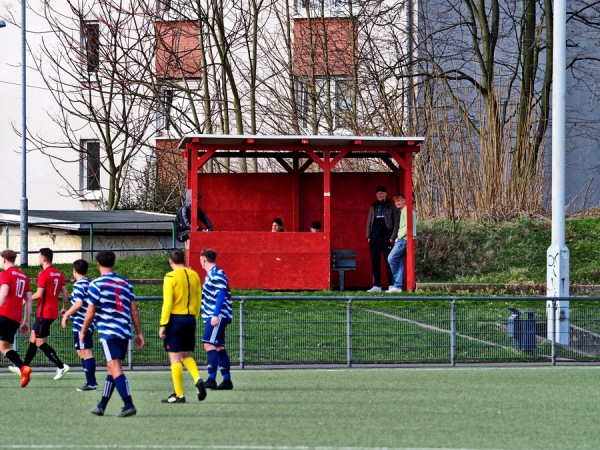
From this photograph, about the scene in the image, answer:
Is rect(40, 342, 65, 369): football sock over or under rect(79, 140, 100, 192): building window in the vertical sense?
under

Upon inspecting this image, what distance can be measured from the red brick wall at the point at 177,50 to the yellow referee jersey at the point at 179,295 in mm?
19866

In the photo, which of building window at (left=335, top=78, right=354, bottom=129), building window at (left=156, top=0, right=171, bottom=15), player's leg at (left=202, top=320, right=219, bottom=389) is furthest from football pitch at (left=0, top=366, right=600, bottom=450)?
building window at (left=156, top=0, right=171, bottom=15)

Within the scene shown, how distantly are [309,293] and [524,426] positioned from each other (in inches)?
460

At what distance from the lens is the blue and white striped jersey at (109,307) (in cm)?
1166

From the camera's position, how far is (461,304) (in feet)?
58.0

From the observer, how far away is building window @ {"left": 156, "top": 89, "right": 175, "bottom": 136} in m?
32.1

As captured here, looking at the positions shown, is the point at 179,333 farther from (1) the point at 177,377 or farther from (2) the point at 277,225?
(2) the point at 277,225

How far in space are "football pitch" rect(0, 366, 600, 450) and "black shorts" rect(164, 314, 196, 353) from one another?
602 millimetres

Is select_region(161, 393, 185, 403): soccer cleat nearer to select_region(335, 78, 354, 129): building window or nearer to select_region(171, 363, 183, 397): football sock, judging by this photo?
select_region(171, 363, 183, 397): football sock

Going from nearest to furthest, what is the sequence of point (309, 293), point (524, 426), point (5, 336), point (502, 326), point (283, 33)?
point (524, 426), point (5, 336), point (502, 326), point (309, 293), point (283, 33)

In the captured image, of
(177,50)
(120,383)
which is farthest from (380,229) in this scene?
(177,50)

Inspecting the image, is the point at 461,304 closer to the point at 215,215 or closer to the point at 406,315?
the point at 406,315

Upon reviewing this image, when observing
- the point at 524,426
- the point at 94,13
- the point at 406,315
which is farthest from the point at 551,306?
the point at 94,13

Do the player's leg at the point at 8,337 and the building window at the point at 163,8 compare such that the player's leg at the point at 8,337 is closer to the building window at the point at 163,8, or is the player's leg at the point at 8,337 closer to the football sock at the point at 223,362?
the football sock at the point at 223,362
